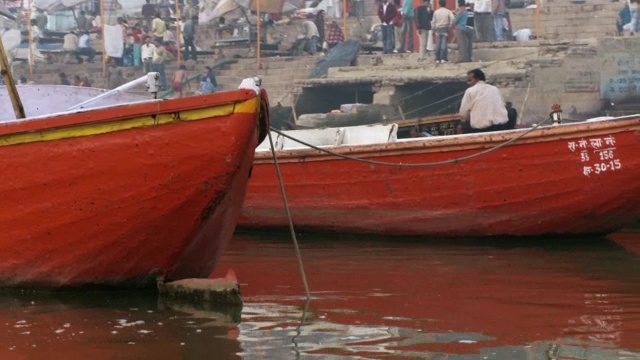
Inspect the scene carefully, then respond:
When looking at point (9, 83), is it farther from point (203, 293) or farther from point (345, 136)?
point (345, 136)

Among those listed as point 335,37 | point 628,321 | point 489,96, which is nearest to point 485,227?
point 489,96

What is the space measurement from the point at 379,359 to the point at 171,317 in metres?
1.76

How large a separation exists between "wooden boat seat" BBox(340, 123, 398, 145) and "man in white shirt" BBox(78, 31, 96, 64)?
17118 mm

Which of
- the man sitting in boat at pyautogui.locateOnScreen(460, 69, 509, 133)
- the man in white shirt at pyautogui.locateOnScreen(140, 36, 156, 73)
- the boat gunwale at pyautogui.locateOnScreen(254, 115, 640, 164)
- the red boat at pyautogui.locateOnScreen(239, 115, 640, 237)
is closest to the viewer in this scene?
the boat gunwale at pyautogui.locateOnScreen(254, 115, 640, 164)

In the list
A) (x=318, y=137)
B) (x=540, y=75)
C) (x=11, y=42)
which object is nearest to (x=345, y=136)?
(x=318, y=137)

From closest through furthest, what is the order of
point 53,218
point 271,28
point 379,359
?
point 379,359, point 53,218, point 271,28

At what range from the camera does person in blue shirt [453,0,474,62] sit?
75.3 feet

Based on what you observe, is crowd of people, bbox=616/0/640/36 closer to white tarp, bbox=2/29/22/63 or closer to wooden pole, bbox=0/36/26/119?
white tarp, bbox=2/29/22/63

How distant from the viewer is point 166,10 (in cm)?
3041

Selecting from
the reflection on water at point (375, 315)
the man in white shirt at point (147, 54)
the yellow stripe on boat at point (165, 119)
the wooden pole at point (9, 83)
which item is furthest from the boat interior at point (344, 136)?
the man in white shirt at point (147, 54)

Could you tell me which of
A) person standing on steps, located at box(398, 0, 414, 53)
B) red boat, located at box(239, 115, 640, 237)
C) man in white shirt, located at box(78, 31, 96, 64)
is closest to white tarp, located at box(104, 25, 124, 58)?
man in white shirt, located at box(78, 31, 96, 64)

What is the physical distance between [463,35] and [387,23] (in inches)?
75.3

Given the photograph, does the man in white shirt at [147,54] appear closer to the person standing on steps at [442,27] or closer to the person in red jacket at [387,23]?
the person in red jacket at [387,23]

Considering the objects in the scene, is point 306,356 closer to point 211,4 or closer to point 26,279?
point 26,279
